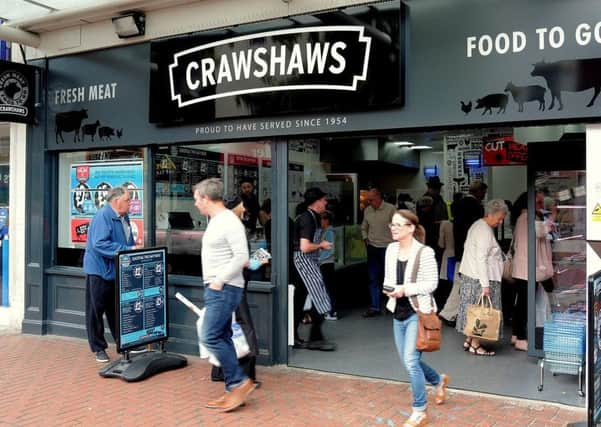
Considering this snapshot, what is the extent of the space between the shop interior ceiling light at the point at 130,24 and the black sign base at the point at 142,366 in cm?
377

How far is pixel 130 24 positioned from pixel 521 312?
5.61m

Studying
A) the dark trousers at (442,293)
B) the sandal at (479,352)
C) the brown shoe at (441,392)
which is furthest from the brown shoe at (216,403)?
the dark trousers at (442,293)

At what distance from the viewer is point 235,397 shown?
488 cm

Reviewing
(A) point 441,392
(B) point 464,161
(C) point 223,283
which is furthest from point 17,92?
(B) point 464,161

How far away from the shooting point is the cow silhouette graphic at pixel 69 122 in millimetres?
7648

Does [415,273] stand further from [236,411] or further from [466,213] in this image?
[466,213]

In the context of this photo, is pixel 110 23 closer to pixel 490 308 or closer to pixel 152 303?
pixel 152 303

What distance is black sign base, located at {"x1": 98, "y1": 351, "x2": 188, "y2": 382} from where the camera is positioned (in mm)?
5762

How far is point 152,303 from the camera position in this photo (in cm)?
614

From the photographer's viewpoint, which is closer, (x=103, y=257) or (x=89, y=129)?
(x=103, y=257)

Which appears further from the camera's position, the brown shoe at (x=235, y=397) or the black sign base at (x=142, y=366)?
the black sign base at (x=142, y=366)

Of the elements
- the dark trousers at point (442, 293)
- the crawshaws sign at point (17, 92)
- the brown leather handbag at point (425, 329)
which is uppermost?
the crawshaws sign at point (17, 92)

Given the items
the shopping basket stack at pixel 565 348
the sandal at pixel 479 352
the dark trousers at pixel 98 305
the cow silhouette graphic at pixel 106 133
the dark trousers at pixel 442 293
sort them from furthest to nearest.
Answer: the dark trousers at pixel 442 293 → the cow silhouette graphic at pixel 106 133 → the sandal at pixel 479 352 → the dark trousers at pixel 98 305 → the shopping basket stack at pixel 565 348

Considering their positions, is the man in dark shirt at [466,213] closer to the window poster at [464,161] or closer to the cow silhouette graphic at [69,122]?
the window poster at [464,161]
